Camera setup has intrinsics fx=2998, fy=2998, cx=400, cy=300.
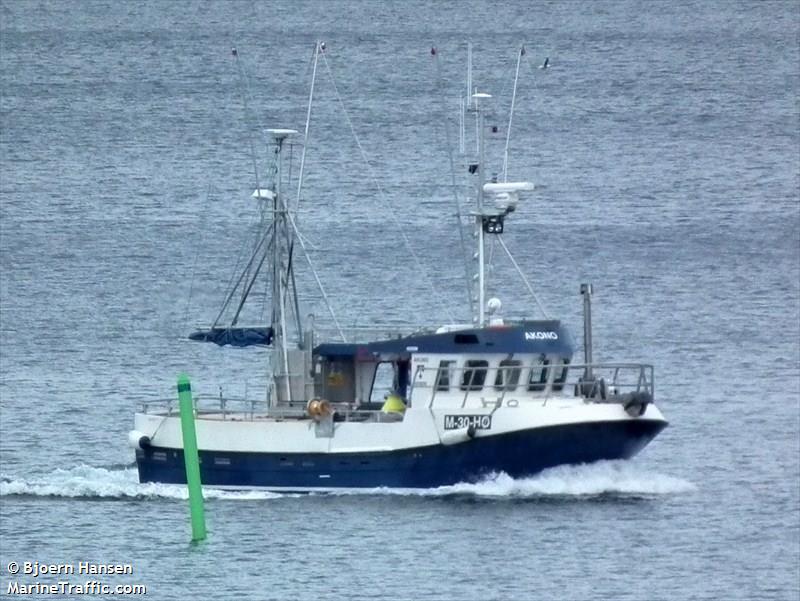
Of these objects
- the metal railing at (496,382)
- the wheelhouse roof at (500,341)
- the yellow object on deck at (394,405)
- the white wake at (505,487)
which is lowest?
the white wake at (505,487)

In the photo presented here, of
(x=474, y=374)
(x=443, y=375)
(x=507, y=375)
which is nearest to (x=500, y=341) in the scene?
(x=507, y=375)

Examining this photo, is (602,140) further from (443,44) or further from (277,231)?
(277,231)

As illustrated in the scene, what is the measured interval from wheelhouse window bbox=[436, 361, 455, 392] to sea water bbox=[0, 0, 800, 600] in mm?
2101

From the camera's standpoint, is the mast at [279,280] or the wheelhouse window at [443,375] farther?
the mast at [279,280]

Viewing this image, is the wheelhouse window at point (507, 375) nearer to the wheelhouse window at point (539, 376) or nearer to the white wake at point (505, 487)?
the wheelhouse window at point (539, 376)

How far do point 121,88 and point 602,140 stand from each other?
3114 centimetres

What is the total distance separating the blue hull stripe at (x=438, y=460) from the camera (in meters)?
61.5

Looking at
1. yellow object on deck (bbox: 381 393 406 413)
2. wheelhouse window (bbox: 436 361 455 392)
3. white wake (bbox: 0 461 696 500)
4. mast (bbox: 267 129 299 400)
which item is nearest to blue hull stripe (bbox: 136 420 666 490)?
white wake (bbox: 0 461 696 500)

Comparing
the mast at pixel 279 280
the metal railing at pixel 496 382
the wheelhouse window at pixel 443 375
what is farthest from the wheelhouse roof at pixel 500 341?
the mast at pixel 279 280

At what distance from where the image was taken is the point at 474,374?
62.3 metres

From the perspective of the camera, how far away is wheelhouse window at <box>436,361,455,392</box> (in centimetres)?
6225

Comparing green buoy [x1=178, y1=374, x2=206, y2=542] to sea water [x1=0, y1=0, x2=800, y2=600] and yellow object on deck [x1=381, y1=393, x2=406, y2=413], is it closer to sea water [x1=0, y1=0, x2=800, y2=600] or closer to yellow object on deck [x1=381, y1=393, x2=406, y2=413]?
sea water [x1=0, y1=0, x2=800, y2=600]

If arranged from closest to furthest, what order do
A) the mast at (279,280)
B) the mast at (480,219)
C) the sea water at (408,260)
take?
1. the sea water at (408,260)
2. the mast at (480,219)
3. the mast at (279,280)

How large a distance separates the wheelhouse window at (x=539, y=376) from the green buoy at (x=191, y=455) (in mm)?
8902
